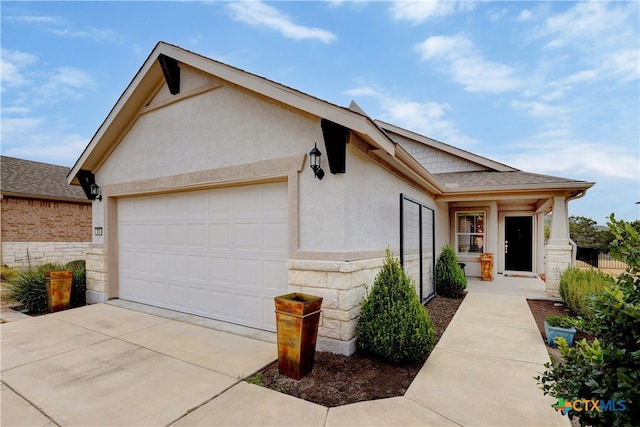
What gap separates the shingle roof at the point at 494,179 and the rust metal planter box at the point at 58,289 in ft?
33.8

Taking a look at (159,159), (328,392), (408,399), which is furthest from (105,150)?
(408,399)

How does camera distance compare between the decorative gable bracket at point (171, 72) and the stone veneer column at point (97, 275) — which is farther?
the stone veneer column at point (97, 275)

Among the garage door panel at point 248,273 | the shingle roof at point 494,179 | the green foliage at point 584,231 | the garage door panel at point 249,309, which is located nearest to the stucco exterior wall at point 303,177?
the garage door panel at point 248,273

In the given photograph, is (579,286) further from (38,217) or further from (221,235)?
(38,217)

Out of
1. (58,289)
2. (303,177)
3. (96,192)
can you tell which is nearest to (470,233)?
(303,177)

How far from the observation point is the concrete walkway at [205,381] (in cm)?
292

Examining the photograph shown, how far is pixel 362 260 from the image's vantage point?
474 centimetres

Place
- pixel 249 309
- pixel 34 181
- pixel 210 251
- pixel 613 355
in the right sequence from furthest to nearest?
1. pixel 34 181
2. pixel 210 251
3. pixel 249 309
4. pixel 613 355

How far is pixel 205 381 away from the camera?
3.59m

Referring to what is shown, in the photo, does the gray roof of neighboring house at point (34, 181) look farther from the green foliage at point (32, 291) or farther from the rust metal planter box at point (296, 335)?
the rust metal planter box at point (296, 335)

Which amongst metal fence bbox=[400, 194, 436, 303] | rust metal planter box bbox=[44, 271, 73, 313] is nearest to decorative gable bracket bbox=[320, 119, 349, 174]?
metal fence bbox=[400, 194, 436, 303]

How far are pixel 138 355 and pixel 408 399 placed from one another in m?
3.68

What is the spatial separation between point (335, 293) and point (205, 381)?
1.93 metres

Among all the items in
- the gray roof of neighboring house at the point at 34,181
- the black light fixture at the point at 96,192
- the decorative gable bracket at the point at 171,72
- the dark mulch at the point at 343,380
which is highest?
the decorative gable bracket at the point at 171,72
